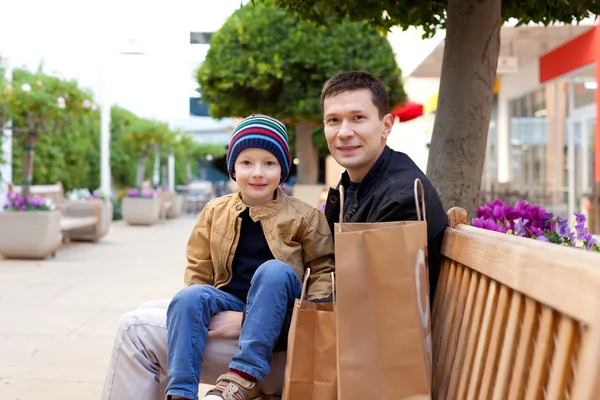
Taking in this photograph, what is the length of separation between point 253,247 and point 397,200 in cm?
65

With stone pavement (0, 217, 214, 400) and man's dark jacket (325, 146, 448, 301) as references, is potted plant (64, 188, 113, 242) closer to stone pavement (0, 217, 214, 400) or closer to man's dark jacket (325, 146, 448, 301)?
stone pavement (0, 217, 214, 400)

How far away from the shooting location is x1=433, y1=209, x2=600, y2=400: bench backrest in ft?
3.60

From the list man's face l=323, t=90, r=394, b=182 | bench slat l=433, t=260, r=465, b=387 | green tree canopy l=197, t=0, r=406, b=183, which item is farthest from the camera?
green tree canopy l=197, t=0, r=406, b=183

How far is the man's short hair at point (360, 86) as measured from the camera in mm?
2293

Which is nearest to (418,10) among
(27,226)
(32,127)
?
(27,226)

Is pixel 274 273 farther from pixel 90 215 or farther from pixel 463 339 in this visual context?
pixel 90 215

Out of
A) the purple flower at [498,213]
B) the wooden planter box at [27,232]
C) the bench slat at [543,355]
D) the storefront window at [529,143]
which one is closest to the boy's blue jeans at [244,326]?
the bench slat at [543,355]

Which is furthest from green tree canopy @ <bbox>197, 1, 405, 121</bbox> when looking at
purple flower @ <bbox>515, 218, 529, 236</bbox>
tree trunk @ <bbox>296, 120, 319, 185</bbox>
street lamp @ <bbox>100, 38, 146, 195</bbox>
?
street lamp @ <bbox>100, 38, 146, 195</bbox>

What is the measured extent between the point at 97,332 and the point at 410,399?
4.05 meters

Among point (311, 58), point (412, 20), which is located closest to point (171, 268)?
point (311, 58)

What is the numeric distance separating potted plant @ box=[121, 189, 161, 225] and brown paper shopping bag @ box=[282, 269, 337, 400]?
53.6 feet

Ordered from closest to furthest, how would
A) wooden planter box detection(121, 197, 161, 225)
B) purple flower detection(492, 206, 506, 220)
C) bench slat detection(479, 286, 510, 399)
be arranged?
1. bench slat detection(479, 286, 510, 399)
2. purple flower detection(492, 206, 506, 220)
3. wooden planter box detection(121, 197, 161, 225)

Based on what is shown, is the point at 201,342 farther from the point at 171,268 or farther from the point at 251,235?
the point at 171,268

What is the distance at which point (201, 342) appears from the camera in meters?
2.16
